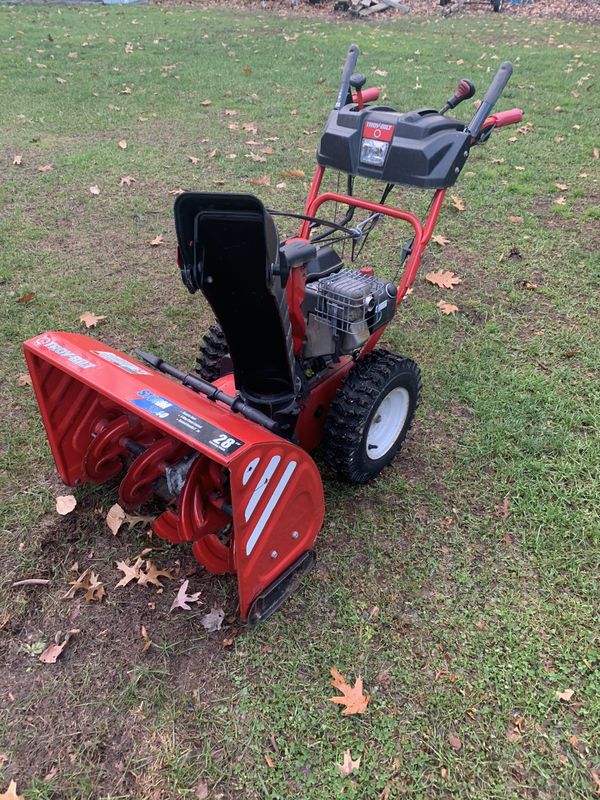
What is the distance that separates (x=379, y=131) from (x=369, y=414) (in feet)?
4.21

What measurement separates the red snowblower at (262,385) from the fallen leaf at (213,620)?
180mm

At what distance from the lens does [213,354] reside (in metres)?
3.11

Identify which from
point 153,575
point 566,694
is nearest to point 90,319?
point 153,575

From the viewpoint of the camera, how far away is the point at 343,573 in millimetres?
2676

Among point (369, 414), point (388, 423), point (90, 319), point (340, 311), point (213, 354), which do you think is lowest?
point (90, 319)

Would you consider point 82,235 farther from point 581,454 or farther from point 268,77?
point 268,77

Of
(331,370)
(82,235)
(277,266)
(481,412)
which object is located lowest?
(82,235)

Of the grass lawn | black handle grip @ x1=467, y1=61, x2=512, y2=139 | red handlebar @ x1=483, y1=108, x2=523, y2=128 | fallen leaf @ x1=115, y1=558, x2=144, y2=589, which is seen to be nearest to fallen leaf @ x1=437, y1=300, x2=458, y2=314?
the grass lawn

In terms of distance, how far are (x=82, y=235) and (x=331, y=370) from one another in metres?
3.24

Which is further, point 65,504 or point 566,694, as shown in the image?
point 65,504

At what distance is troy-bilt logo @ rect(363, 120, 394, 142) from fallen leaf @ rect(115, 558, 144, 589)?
2.17 metres

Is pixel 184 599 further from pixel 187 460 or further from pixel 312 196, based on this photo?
pixel 312 196

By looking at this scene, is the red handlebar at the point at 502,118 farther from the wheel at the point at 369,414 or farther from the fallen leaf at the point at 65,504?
the fallen leaf at the point at 65,504

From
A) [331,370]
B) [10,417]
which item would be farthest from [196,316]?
[331,370]
